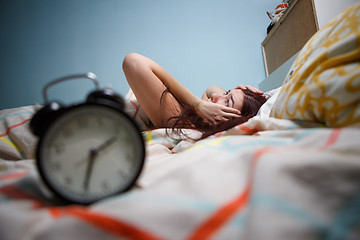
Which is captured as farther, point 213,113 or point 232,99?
point 232,99

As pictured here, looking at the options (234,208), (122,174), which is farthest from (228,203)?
(122,174)

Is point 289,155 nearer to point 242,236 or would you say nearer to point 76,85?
point 242,236

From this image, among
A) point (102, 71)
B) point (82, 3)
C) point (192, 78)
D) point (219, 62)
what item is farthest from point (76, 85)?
point (219, 62)

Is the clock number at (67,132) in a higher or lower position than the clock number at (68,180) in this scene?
higher

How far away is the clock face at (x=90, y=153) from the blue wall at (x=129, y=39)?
183cm

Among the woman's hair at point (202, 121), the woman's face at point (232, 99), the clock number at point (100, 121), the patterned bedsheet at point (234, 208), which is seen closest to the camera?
the patterned bedsheet at point (234, 208)

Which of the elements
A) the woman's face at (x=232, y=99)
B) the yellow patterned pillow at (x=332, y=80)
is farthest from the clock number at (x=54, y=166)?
the woman's face at (x=232, y=99)

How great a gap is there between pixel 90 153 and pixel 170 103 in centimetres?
73

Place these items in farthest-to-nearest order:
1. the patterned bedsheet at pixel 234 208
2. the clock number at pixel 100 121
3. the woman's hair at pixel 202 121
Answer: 1. the woman's hair at pixel 202 121
2. the clock number at pixel 100 121
3. the patterned bedsheet at pixel 234 208

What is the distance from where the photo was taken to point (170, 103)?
3.16ft

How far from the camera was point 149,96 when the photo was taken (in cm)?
91

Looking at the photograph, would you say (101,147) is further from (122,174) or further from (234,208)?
(234,208)

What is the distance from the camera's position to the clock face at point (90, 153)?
241 mm

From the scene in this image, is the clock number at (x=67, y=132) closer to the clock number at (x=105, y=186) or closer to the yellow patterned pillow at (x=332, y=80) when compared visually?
the clock number at (x=105, y=186)
